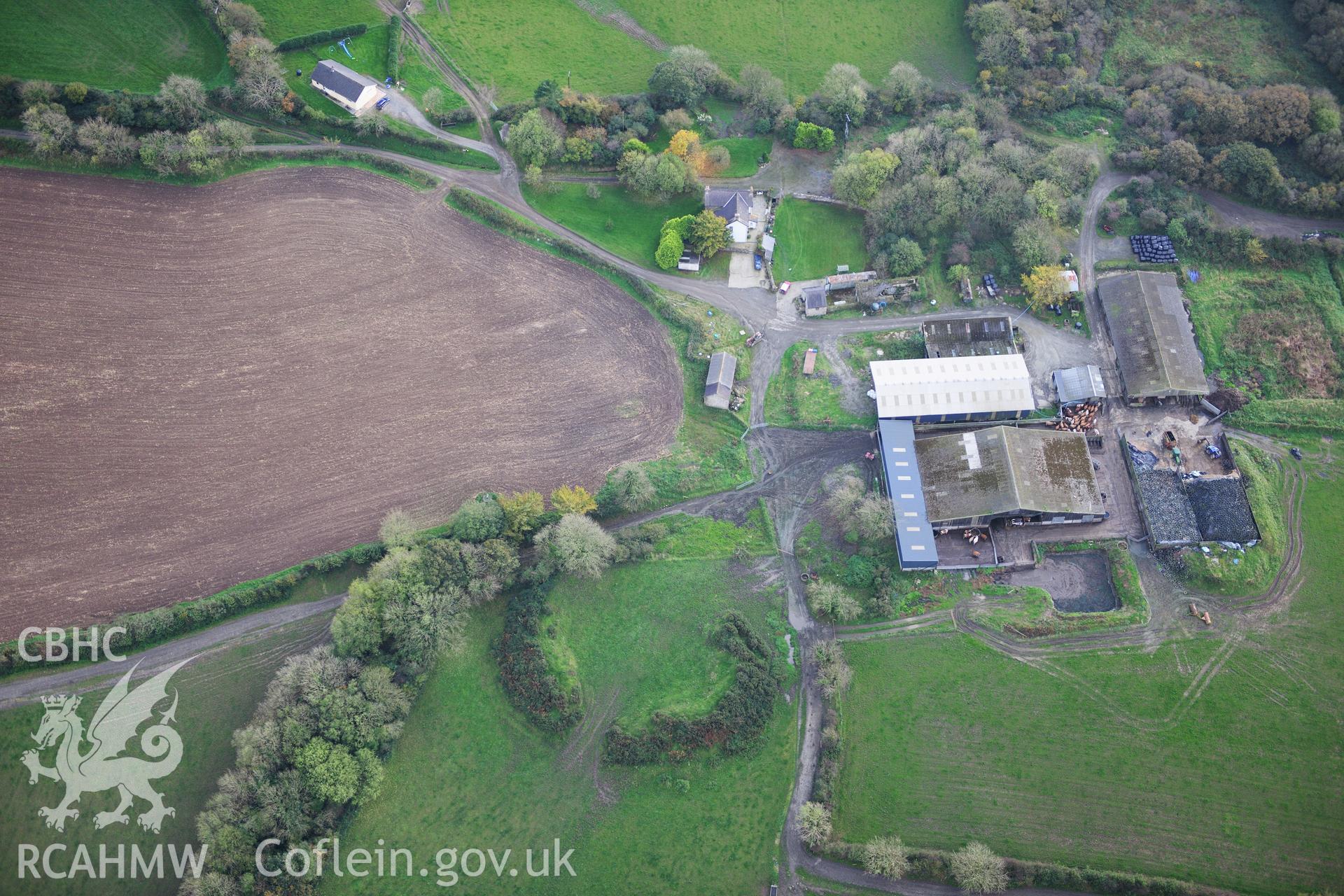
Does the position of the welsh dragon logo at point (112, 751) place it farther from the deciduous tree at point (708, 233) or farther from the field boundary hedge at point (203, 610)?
the deciduous tree at point (708, 233)

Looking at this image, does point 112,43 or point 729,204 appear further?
point 112,43

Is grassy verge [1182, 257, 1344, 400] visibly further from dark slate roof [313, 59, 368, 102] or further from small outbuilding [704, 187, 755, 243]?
dark slate roof [313, 59, 368, 102]

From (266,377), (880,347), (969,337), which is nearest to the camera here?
(266,377)

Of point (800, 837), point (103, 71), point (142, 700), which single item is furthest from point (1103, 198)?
point (103, 71)

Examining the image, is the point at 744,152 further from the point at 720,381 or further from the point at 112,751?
the point at 112,751

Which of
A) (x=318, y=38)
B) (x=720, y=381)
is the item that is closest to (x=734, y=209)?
(x=720, y=381)

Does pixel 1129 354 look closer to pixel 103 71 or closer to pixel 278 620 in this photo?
pixel 278 620
